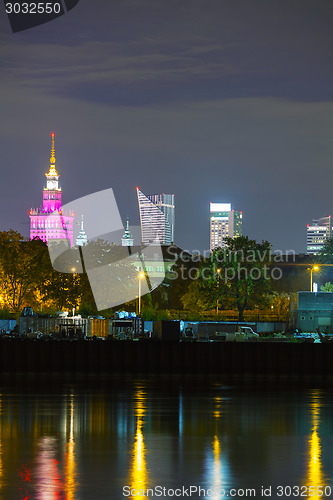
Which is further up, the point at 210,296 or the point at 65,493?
the point at 210,296

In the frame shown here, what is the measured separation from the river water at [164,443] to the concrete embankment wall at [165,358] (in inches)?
538

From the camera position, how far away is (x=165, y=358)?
5784cm

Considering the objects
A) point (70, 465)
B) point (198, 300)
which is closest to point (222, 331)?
point (198, 300)

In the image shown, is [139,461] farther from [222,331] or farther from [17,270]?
[17,270]

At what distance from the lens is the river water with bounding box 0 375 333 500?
1967 centimetres

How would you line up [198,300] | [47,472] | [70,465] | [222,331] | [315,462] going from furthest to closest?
[198,300] → [222,331] → [315,462] → [70,465] → [47,472]

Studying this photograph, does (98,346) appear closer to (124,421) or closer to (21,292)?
(124,421)

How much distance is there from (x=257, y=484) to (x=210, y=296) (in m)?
103

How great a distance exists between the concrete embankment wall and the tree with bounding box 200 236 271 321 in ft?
210

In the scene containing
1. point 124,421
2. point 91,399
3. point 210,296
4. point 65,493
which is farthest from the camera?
point 210,296

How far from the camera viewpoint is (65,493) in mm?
18953

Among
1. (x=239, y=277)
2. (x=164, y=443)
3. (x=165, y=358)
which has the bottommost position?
(x=164, y=443)

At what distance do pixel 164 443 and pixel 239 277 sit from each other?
98802mm

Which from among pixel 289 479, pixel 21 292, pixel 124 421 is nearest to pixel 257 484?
pixel 289 479
